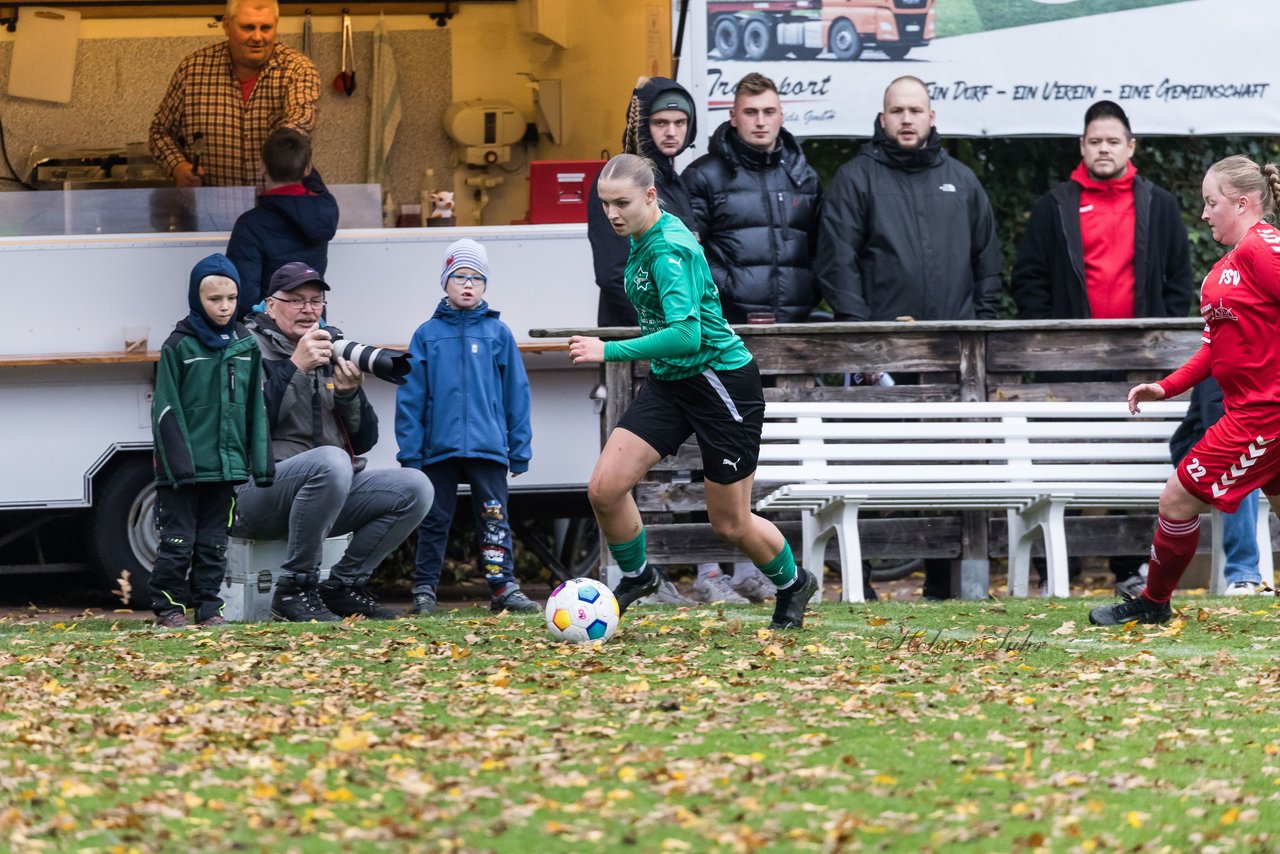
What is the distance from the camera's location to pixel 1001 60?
1126 cm

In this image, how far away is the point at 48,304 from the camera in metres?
10.5

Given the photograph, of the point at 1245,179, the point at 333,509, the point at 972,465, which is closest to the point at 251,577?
the point at 333,509

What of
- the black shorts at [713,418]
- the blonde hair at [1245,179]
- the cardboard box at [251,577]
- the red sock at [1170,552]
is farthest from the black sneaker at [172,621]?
the blonde hair at [1245,179]

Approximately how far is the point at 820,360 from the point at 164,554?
3418mm

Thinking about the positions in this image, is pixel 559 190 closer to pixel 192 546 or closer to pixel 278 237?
pixel 278 237

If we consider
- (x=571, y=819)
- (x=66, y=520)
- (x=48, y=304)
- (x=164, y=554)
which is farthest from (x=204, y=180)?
(x=571, y=819)

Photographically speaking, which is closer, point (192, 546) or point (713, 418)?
point (713, 418)

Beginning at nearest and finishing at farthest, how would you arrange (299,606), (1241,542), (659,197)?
1. (299,606)
2. (659,197)
3. (1241,542)

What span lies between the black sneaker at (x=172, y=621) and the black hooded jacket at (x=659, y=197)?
268cm

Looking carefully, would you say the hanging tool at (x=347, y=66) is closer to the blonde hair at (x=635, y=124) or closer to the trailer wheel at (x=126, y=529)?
the blonde hair at (x=635, y=124)

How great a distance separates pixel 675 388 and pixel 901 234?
119 inches

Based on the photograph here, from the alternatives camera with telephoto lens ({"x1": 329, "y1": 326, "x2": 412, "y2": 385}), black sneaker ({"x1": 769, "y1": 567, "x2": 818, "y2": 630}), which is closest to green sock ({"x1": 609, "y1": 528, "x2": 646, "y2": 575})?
black sneaker ({"x1": 769, "y1": 567, "x2": 818, "y2": 630})

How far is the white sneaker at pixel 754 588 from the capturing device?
1002 cm

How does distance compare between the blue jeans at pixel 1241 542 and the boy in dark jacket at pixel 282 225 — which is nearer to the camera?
the blue jeans at pixel 1241 542
